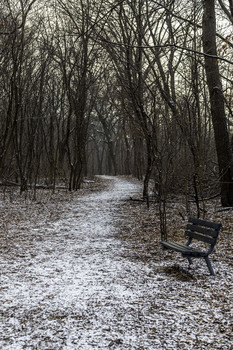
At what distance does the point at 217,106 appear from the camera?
10.9m

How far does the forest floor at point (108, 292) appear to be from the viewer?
3385 millimetres

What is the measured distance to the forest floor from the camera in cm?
338

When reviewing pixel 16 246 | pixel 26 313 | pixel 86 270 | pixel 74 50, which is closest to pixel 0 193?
pixel 74 50

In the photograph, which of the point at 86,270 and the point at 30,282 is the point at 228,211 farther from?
the point at 30,282

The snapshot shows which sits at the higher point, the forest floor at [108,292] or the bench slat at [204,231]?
the bench slat at [204,231]

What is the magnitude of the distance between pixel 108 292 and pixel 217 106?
8.20 meters

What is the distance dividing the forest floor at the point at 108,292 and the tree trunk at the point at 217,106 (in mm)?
2303

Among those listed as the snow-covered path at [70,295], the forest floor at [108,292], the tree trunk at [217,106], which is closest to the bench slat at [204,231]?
the forest floor at [108,292]

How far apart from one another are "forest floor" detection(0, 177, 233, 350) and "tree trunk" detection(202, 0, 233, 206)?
2303 mm

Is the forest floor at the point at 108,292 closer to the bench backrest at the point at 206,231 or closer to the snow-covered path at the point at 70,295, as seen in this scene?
the snow-covered path at the point at 70,295

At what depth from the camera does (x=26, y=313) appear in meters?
3.91

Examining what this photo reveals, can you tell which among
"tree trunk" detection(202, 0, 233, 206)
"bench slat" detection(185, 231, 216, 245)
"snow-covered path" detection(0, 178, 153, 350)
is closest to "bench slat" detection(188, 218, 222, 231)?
"bench slat" detection(185, 231, 216, 245)

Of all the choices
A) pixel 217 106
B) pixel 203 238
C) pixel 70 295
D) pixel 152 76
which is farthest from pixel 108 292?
pixel 152 76

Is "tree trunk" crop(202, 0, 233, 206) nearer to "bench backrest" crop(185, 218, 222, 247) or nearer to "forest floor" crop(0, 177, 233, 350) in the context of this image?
"forest floor" crop(0, 177, 233, 350)
